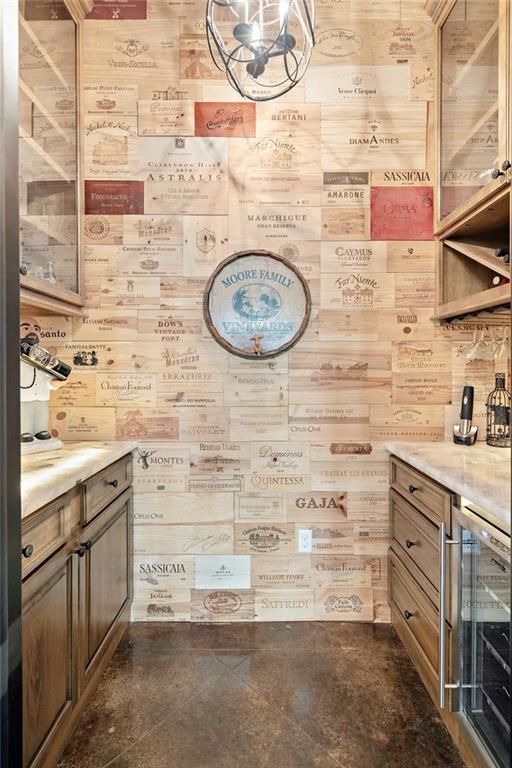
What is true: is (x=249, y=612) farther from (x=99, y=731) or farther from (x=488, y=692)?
(x=488, y=692)

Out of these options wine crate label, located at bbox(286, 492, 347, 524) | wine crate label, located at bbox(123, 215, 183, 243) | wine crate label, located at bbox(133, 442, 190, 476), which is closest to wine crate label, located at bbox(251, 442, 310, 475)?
wine crate label, located at bbox(286, 492, 347, 524)

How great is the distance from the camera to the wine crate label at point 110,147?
2158 millimetres

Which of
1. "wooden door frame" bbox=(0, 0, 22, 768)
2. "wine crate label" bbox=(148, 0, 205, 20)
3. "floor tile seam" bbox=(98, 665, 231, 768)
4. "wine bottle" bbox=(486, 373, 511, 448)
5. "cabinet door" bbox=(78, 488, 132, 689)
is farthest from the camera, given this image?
"wine crate label" bbox=(148, 0, 205, 20)

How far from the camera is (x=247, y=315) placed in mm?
2139

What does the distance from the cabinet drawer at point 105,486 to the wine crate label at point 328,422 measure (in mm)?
883

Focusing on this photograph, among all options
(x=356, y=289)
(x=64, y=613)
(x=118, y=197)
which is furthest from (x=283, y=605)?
(x=118, y=197)

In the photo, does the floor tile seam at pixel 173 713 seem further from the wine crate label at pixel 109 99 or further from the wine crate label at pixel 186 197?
the wine crate label at pixel 109 99

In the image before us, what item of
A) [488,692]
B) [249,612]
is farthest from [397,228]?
[249,612]

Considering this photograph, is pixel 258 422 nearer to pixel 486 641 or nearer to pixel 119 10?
pixel 486 641

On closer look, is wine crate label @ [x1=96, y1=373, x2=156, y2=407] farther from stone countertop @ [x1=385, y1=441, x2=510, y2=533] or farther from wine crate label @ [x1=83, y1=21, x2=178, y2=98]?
wine crate label @ [x1=83, y1=21, x2=178, y2=98]

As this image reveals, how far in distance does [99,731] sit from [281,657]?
0.81m

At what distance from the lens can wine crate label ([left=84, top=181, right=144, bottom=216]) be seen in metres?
2.17

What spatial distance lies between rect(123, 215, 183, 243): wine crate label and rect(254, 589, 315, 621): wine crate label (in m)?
1.95

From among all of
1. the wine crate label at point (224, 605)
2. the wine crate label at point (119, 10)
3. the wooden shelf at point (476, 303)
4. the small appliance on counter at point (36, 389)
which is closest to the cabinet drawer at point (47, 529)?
the small appliance on counter at point (36, 389)
